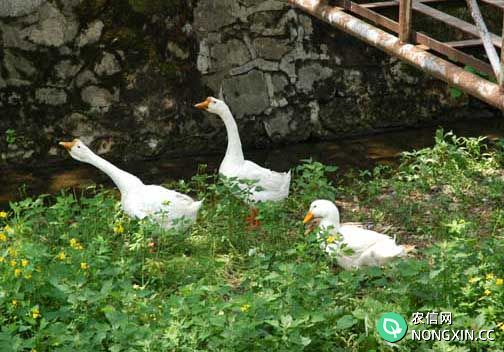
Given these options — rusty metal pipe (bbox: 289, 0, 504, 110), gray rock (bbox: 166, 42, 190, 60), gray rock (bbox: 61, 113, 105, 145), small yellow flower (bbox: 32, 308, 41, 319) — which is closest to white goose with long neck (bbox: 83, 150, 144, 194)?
rusty metal pipe (bbox: 289, 0, 504, 110)

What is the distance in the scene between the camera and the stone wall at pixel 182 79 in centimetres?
796

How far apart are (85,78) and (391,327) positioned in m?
4.82

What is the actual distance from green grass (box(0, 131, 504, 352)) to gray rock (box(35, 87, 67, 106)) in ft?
7.41

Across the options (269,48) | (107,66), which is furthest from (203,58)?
(107,66)

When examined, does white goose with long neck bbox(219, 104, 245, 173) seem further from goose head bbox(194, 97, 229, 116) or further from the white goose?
goose head bbox(194, 97, 229, 116)

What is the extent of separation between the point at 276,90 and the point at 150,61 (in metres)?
1.20

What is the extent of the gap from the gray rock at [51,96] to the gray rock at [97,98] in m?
0.17

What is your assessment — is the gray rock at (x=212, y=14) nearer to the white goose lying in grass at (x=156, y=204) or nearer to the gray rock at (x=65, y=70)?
the gray rock at (x=65, y=70)

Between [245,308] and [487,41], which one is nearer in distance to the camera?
[245,308]

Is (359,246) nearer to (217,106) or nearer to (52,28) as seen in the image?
(217,106)

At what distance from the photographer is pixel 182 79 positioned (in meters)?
8.25

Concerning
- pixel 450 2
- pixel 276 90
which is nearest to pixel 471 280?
pixel 450 2

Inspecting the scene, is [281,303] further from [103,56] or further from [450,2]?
[103,56]

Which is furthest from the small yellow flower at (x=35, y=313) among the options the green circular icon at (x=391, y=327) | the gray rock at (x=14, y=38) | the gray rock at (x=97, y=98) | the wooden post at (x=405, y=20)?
the gray rock at (x=14, y=38)
